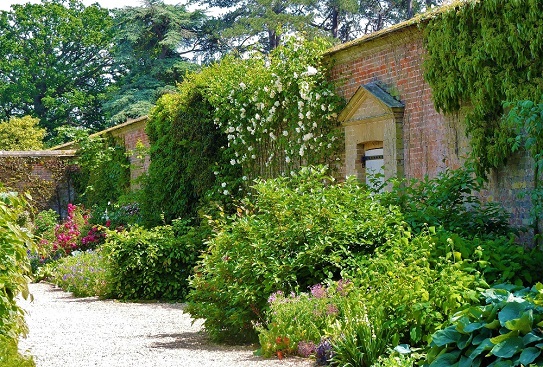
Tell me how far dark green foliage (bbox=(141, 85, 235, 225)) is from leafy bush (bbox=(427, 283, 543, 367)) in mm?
9605

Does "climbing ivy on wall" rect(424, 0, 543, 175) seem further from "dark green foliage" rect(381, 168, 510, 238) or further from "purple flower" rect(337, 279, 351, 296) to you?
"purple flower" rect(337, 279, 351, 296)

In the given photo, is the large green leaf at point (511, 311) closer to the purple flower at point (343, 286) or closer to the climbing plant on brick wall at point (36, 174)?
the purple flower at point (343, 286)

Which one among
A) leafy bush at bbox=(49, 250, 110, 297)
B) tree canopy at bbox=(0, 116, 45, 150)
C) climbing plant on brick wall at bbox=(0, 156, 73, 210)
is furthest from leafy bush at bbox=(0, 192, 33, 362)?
tree canopy at bbox=(0, 116, 45, 150)

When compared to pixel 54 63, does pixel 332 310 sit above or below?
below

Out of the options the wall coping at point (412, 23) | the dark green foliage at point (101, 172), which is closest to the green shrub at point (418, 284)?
the wall coping at point (412, 23)

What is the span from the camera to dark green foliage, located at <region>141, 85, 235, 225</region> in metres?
15.1

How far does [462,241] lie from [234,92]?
7.49 m

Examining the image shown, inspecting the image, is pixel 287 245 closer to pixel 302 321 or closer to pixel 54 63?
pixel 302 321

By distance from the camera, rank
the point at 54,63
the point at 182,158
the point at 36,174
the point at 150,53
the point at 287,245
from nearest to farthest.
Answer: the point at 287,245 → the point at 182,158 → the point at 36,174 → the point at 150,53 → the point at 54,63

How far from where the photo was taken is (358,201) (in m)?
8.59

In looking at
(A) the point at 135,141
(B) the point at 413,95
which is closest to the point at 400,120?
(B) the point at 413,95

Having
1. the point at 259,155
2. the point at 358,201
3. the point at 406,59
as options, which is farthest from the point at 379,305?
the point at 259,155

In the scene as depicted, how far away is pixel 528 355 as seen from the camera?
480 cm

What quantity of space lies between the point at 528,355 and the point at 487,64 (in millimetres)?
5270
